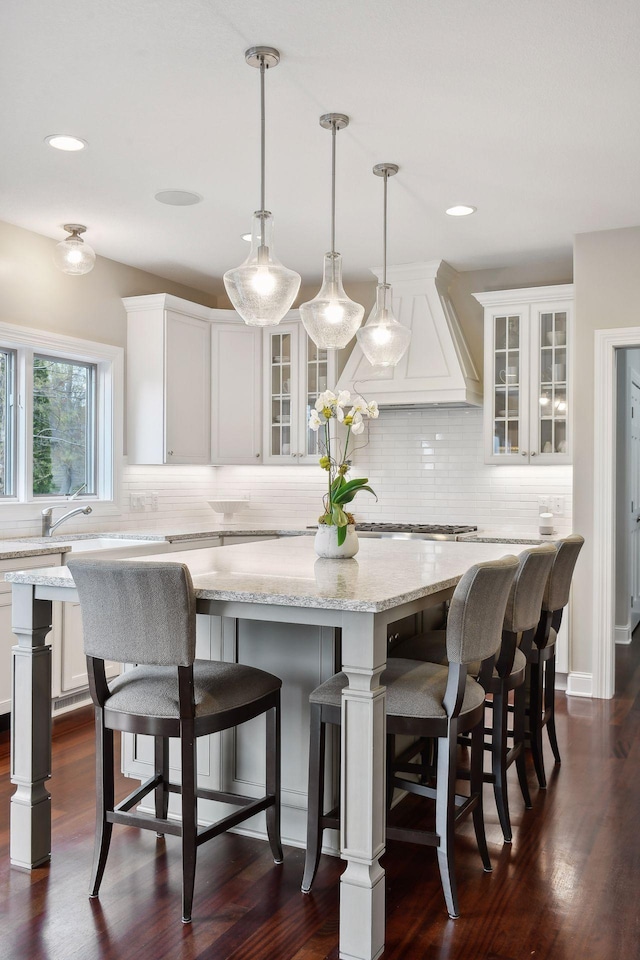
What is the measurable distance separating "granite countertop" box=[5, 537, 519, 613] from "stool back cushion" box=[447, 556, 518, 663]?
0.12 m

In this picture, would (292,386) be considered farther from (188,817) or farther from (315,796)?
(188,817)

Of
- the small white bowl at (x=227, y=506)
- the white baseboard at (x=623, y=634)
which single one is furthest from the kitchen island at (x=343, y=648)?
the white baseboard at (x=623, y=634)

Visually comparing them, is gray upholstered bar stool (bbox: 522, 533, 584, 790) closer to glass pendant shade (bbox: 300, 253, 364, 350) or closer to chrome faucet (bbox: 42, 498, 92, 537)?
glass pendant shade (bbox: 300, 253, 364, 350)

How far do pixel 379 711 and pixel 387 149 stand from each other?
2578mm

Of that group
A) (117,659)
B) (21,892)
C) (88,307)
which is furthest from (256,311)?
(88,307)

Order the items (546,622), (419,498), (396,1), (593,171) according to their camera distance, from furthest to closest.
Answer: (419,498), (593,171), (546,622), (396,1)

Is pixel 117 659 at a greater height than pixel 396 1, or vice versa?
pixel 396 1

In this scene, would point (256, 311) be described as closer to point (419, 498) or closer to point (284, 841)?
point (284, 841)

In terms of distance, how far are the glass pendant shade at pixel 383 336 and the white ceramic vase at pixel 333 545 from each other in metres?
0.94

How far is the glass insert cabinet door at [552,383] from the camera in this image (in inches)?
203

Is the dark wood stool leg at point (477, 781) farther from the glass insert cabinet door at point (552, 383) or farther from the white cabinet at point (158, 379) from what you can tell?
the white cabinet at point (158, 379)

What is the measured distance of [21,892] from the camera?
8.00 ft

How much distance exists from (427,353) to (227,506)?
204cm

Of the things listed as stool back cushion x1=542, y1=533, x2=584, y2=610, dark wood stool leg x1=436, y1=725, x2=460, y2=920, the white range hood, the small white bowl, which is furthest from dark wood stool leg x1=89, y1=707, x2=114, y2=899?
the small white bowl
